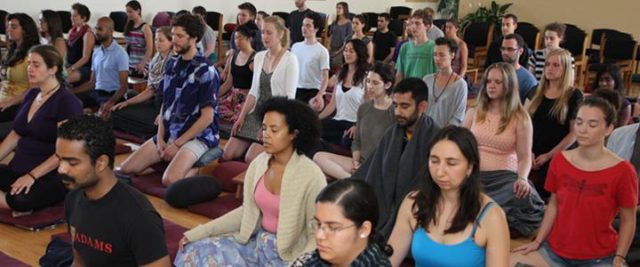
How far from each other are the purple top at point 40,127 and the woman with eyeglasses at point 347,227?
2497 mm

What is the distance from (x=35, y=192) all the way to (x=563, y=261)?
2.85m

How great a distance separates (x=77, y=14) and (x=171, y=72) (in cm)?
310

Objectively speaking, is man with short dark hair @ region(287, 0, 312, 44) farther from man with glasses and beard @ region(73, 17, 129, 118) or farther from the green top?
man with glasses and beard @ region(73, 17, 129, 118)

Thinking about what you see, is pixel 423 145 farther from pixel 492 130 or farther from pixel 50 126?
pixel 50 126

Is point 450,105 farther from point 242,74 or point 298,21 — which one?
point 298,21

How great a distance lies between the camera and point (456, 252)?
8.36 ft

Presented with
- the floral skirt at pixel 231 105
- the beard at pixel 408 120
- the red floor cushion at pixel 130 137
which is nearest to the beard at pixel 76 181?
the beard at pixel 408 120

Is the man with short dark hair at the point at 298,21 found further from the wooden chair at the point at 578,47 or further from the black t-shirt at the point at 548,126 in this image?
the black t-shirt at the point at 548,126

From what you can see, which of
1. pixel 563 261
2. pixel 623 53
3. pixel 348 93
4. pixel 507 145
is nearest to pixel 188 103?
pixel 348 93

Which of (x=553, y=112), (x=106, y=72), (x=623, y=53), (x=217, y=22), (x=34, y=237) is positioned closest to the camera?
(x=34, y=237)

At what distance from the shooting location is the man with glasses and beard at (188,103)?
5.07 m

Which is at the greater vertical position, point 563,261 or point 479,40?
point 479,40

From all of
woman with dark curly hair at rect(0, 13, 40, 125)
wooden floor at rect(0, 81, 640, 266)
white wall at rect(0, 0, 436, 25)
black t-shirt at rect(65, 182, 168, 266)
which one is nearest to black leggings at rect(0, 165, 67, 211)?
wooden floor at rect(0, 81, 640, 266)

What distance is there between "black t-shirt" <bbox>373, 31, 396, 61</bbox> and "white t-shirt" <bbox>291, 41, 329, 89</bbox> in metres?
3.00
